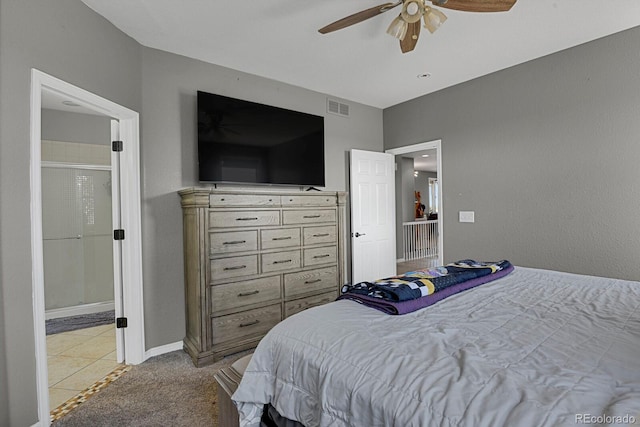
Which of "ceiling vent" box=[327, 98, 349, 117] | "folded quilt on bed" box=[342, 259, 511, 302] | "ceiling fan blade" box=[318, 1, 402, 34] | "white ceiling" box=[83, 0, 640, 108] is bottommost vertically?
"folded quilt on bed" box=[342, 259, 511, 302]

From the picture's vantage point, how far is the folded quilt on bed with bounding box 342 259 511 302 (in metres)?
1.44

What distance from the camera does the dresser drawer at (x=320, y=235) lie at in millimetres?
3223

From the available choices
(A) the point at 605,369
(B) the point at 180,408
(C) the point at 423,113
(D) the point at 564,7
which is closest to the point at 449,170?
(C) the point at 423,113

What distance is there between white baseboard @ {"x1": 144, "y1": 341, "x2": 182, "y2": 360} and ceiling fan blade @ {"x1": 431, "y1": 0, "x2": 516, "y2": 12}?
335 centimetres

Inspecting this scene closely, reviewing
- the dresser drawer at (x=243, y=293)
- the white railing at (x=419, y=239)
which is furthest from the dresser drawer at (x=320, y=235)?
the white railing at (x=419, y=239)

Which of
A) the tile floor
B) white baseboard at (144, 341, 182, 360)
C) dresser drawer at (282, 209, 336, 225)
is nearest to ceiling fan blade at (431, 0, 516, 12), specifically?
dresser drawer at (282, 209, 336, 225)

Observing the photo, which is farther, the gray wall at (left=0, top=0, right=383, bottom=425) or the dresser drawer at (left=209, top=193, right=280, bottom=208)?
the dresser drawer at (left=209, top=193, right=280, bottom=208)

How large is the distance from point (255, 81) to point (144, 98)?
1.17m

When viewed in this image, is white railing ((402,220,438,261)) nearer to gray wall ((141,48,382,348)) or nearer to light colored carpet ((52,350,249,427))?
gray wall ((141,48,382,348))

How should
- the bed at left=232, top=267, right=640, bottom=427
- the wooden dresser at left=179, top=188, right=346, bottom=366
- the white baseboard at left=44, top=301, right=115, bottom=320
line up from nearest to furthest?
the bed at left=232, top=267, right=640, bottom=427 → the wooden dresser at left=179, top=188, right=346, bottom=366 → the white baseboard at left=44, top=301, right=115, bottom=320

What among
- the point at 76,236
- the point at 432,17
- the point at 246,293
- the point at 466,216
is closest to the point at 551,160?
the point at 466,216

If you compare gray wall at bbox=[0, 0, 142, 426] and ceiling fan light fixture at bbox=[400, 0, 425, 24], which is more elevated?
ceiling fan light fixture at bbox=[400, 0, 425, 24]

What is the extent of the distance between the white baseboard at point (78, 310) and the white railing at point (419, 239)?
5.78m

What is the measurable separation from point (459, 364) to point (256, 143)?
9.33ft
